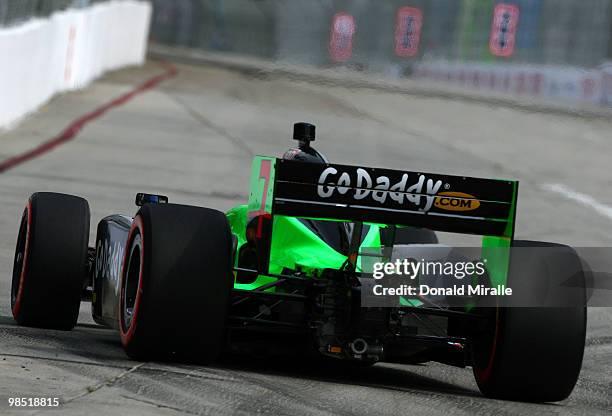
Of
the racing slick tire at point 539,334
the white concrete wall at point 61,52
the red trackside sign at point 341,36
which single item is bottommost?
the racing slick tire at point 539,334

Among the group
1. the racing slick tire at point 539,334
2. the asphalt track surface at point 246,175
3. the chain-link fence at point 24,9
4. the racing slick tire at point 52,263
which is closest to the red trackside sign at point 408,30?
the asphalt track surface at point 246,175

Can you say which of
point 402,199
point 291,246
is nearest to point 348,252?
point 291,246

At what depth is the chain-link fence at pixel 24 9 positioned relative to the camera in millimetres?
18984

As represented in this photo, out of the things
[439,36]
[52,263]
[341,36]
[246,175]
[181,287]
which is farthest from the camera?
[439,36]

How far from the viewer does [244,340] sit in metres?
6.77

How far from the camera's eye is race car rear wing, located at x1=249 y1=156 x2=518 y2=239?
633 centimetres

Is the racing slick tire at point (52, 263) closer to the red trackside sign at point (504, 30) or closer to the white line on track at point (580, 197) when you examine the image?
the white line on track at point (580, 197)

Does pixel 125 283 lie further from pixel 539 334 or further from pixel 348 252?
pixel 539 334

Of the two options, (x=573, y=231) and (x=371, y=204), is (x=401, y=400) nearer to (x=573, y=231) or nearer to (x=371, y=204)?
(x=371, y=204)

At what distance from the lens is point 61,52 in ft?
80.0

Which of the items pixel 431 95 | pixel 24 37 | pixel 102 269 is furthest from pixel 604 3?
pixel 102 269

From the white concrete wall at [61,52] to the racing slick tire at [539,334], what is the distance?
41.9ft

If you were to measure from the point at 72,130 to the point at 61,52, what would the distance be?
12.9 ft

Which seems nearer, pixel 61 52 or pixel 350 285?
pixel 350 285
